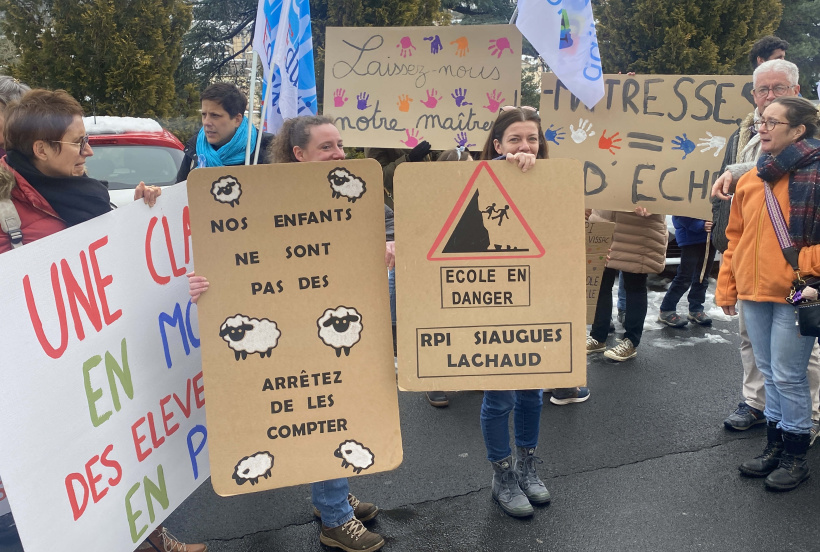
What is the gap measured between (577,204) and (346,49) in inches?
110

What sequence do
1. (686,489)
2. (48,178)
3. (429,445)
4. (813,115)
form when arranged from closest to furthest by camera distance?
(48,178) < (813,115) < (686,489) < (429,445)

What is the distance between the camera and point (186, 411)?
8.44 feet

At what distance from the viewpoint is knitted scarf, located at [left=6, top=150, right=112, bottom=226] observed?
229cm

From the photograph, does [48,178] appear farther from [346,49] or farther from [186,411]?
[346,49]

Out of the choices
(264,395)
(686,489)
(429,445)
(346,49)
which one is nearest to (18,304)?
(264,395)

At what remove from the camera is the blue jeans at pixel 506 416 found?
2898mm

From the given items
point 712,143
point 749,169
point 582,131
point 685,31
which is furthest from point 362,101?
point 685,31

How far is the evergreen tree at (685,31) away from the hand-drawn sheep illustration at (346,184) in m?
9.54

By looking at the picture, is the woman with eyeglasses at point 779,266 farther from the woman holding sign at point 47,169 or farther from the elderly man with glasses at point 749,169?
the woman holding sign at point 47,169

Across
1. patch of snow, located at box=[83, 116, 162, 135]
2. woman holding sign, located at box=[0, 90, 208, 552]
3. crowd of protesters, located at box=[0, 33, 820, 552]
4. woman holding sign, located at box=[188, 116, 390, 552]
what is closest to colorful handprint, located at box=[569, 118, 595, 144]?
crowd of protesters, located at box=[0, 33, 820, 552]

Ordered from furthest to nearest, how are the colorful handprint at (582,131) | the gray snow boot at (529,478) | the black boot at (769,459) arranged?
Answer: the colorful handprint at (582,131) → the black boot at (769,459) → the gray snow boot at (529,478)

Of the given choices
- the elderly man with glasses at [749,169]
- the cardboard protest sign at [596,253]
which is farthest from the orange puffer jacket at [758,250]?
the cardboard protest sign at [596,253]

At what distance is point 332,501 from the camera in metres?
2.73

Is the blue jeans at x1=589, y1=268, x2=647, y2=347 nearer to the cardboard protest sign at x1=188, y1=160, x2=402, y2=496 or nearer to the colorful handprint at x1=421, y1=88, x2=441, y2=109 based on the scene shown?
the colorful handprint at x1=421, y1=88, x2=441, y2=109
